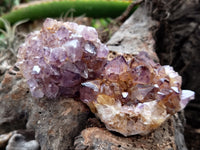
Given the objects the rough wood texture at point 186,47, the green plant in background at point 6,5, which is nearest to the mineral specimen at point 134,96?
the rough wood texture at point 186,47

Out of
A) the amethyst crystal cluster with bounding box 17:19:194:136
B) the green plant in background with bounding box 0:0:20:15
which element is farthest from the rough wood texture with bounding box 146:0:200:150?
the green plant in background with bounding box 0:0:20:15

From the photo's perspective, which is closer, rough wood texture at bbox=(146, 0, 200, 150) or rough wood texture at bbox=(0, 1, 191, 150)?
rough wood texture at bbox=(0, 1, 191, 150)

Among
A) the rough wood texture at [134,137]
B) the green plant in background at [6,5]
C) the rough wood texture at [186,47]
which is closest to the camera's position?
the rough wood texture at [134,137]

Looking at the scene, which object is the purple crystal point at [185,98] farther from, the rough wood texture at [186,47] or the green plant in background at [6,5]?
the green plant in background at [6,5]

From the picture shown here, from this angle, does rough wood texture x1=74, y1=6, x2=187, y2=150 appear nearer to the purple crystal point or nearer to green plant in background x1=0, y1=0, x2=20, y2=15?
the purple crystal point

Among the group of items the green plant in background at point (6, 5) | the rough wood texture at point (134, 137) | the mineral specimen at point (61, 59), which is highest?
the green plant in background at point (6, 5)

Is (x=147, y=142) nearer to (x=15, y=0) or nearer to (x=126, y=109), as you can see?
(x=126, y=109)

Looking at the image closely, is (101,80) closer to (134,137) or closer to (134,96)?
(134,96)

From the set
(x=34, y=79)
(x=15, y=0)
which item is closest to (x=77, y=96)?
(x=34, y=79)

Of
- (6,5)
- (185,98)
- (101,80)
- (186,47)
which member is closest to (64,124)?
(101,80)
